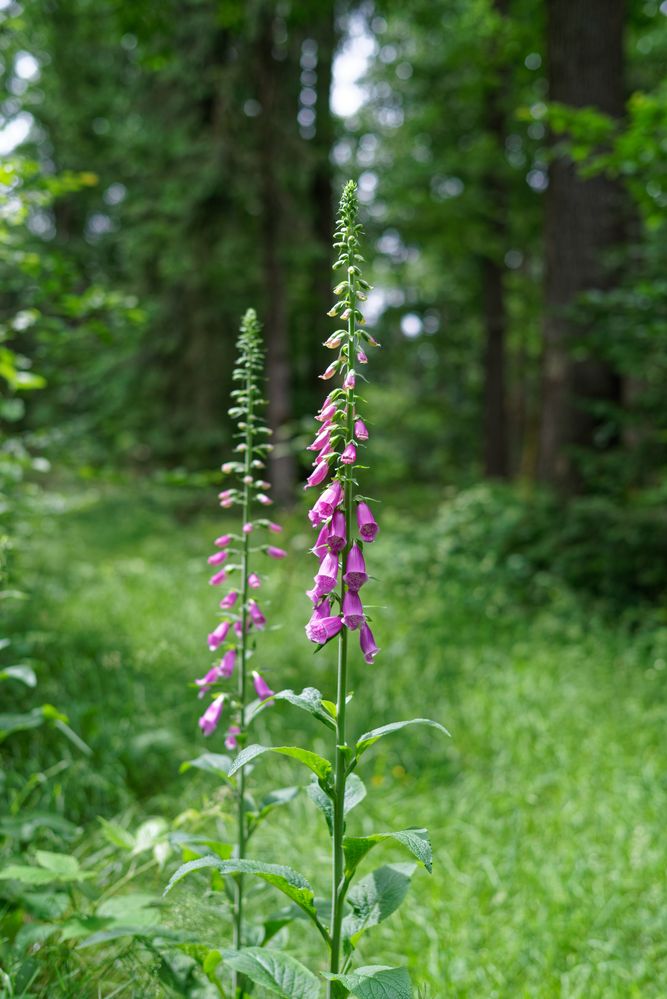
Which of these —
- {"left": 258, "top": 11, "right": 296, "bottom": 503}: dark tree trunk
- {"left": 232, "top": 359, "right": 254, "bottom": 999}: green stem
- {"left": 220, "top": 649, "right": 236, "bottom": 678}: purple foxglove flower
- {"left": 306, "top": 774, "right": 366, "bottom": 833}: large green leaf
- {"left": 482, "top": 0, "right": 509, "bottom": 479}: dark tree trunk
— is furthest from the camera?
{"left": 482, "top": 0, "right": 509, "bottom": 479}: dark tree trunk

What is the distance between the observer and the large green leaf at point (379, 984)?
1355mm

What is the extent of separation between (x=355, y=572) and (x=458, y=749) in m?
2.53

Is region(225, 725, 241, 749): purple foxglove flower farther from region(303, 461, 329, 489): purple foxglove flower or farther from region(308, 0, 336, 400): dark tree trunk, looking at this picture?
region(308, 0, 336, 400): dark tree trunk

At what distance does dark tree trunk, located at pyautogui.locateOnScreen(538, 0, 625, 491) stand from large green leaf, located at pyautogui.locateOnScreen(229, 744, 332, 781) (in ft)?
18.1

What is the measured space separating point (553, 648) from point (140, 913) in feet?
11.6

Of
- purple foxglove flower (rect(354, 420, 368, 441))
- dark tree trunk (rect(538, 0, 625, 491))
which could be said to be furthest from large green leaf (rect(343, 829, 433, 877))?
dark tree trunk (rect(538, 0, 625, 491))

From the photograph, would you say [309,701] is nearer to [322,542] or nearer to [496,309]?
[322,542]

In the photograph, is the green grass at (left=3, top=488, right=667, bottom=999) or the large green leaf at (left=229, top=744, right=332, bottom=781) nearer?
the large green leaf at (left=229, top=744, right=332, bottom=781)

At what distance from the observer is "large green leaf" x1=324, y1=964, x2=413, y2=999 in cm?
136

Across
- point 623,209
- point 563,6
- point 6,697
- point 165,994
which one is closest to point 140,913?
point 165,994

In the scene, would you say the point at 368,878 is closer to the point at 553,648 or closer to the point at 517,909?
the point at 517,909

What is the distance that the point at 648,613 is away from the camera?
5.41 meters

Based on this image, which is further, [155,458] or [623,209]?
[155,458]

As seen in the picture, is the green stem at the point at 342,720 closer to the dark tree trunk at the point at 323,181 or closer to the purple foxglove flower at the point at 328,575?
the purple foxglove flower at the point at 328,575
